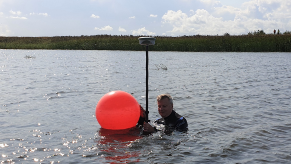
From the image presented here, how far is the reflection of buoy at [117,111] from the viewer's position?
6887mm

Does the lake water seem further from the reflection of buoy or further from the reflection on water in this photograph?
the reflection of buoy

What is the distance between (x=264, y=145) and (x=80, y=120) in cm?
471

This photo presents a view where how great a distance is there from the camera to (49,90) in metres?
13.2

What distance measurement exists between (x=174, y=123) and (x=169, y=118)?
0.18 metres

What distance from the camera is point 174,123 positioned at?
24.7 feet

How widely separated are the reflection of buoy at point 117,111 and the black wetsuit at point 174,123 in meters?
0.93

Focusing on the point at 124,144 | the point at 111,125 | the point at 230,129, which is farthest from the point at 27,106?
the point at 230,129

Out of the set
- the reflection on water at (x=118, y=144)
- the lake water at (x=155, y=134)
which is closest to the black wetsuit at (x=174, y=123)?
the lake water at (x=155, y=134)

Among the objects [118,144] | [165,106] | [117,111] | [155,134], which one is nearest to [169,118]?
[165,106]

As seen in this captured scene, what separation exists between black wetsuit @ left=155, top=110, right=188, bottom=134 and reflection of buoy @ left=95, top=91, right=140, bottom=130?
932 millimetres

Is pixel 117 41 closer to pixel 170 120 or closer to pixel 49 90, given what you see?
pixel 49 90

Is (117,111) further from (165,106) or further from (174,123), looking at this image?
(174,123)

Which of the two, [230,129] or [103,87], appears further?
[103,87]

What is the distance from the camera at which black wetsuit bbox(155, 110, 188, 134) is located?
743 centimetres
